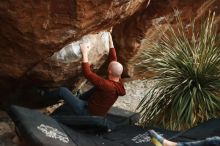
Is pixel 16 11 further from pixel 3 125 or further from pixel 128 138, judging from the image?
pixel 128 138

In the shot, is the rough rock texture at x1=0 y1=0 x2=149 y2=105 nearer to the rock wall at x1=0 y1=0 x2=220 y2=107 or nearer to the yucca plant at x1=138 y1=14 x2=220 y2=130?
the rock wall at x1=0 y1=0 x2=220 y2=107

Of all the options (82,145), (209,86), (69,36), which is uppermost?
(69,36)

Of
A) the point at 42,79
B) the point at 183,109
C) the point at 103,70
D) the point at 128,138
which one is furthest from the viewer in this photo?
the point at 103,70

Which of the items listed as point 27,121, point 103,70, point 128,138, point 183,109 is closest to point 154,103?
point 183,109

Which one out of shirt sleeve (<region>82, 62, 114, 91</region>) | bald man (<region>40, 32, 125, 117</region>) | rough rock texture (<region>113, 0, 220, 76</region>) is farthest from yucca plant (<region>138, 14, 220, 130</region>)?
rough rock texture (<region>113, 0, 220, 76</region>)

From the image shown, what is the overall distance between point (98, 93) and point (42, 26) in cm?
115

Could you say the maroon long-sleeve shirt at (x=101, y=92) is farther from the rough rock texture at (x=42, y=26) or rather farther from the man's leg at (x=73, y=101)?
the rough rock texture at (x=42, y=26)

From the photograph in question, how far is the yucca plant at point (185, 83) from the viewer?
6.44 m

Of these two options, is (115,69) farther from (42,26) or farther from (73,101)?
(42,26)

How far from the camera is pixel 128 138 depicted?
5.89 metres

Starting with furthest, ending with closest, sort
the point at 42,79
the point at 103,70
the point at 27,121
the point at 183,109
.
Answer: the point at 103,70 → the point at 42,79 → the point at 183,109 → the point at 27,121

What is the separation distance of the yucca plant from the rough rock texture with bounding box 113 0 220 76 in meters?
2.41

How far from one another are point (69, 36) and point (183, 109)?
182cm

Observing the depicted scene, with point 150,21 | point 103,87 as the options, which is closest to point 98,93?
point 103,87
